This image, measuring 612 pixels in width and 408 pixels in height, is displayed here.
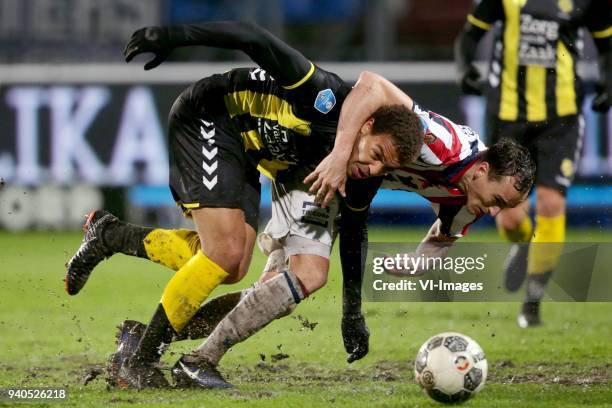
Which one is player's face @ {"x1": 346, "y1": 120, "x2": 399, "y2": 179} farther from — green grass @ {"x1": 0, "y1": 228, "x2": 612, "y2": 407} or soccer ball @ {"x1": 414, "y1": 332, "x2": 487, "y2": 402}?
green grass @ {"x1": 0, "y1": 228, "x2": 612, "y2": 407}

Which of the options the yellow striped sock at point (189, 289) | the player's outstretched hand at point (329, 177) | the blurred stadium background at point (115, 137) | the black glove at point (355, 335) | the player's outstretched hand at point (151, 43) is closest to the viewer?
the player's outstretched hand at point (151, 43)

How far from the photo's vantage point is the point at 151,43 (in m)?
4.25

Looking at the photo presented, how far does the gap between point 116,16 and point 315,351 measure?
7.72m

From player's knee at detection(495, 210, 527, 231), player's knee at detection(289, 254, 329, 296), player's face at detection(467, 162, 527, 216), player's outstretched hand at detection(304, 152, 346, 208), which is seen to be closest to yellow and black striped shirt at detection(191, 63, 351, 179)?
player's outstretched hand at detection(304, 152, 346, 208)

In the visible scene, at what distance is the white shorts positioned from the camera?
487 cm

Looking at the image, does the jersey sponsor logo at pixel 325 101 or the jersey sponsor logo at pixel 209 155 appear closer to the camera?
the jersey sponsor logo at pixel 325 101

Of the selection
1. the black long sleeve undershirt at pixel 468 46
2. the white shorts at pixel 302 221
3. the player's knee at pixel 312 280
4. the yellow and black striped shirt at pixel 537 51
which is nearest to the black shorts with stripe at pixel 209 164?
the white shorts at pixel 302 221

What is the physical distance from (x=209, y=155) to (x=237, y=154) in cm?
13

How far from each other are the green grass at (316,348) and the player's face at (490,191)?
755 millimetres

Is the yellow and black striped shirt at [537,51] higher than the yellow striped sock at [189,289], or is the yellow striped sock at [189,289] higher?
the yellow and black striped shirt at [537,51]

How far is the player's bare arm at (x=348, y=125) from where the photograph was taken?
14.4 feet

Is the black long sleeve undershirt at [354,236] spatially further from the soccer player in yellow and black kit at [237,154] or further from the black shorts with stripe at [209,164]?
the black shorts with stripe at [209,164]

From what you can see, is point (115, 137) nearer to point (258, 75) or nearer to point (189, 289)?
point (258, 75)

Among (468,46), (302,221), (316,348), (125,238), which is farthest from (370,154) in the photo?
(468,46)
